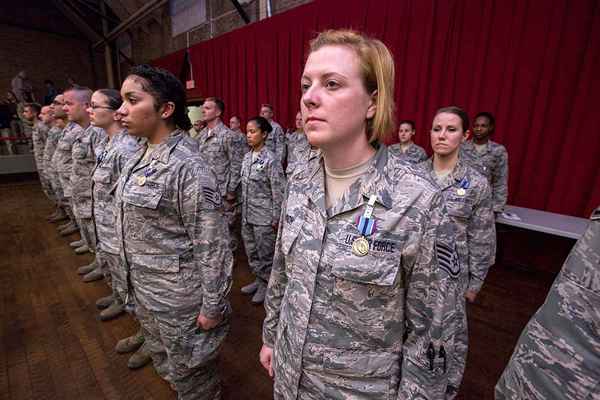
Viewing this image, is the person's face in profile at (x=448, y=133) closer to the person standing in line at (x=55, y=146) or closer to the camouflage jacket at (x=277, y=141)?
the camouflage jacket at (x=277, y=141)

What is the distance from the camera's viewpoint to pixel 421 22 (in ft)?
12.7

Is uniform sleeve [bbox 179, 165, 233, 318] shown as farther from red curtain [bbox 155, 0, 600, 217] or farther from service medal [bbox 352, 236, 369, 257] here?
red curtain [bbox 155, 0, 600, 217]

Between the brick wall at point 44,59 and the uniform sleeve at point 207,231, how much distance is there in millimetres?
13533

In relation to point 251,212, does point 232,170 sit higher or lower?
higher

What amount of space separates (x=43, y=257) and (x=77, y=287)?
1.21 metres

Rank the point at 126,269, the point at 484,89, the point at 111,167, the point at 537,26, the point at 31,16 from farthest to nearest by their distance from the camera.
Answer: the point at 31,16
the point at 484,89
the point at 537,26
the point at 111,167
the point at 126,269

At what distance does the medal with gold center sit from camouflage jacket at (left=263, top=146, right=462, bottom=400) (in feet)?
0.03

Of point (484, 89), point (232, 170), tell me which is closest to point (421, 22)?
point (484, 89)

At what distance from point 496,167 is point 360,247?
3277 mm

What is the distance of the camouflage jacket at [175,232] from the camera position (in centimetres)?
132

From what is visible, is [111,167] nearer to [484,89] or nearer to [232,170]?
[232,170]

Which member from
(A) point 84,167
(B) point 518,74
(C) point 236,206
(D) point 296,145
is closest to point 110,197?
(A) point 84,167

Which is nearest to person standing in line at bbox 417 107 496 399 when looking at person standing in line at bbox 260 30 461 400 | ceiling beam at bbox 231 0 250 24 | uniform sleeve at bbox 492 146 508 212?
person standing in line at bbox 260 30 461 400

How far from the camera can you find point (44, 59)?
1085 centimetres
